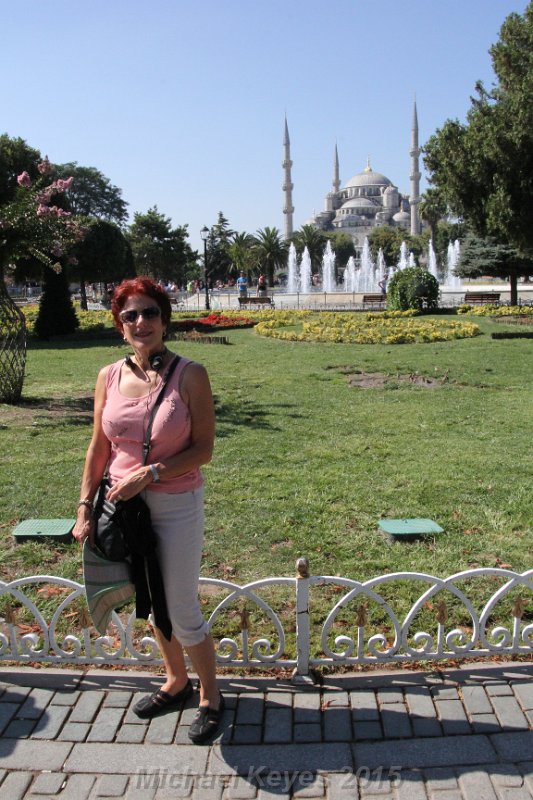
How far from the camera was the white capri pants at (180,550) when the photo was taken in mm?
2516

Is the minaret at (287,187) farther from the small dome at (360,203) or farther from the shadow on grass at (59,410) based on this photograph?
the shadow on grass at (59,410)

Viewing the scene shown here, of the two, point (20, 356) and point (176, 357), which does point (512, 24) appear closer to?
point (20, 356)

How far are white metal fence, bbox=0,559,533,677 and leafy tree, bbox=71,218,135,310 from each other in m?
25.9

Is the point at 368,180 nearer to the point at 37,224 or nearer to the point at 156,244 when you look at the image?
the point at 156,244

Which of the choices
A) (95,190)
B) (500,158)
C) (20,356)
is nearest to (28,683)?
(20,356)

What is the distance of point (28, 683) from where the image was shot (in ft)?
9.71

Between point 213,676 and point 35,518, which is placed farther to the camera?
point 35,518

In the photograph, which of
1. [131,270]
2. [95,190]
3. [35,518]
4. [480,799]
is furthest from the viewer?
[95,190]

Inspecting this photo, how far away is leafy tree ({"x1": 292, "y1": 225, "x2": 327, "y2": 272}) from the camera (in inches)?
2825

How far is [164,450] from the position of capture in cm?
248

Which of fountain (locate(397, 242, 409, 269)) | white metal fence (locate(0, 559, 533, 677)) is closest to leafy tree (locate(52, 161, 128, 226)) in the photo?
fountain (locate(397, 242, 409, 269))

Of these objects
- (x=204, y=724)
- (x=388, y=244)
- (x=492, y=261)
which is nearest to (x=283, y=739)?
(x=204, y=724)

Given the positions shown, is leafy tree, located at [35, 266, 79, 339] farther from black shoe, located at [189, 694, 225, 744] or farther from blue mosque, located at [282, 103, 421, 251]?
blue mosque, located at [282, 103, 421, 251]

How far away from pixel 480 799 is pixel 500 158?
1500 cm
